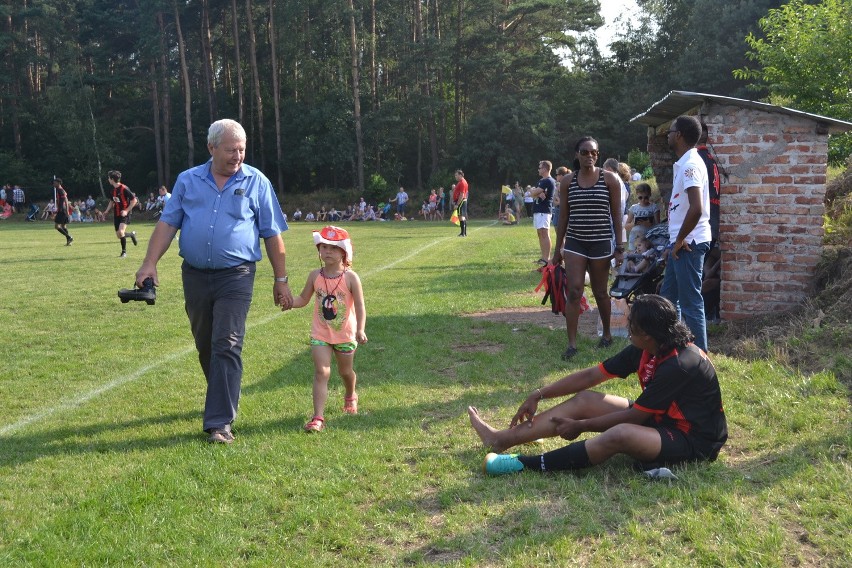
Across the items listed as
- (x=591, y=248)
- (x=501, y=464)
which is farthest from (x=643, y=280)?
(x=501, y=464)

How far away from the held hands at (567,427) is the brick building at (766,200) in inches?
175

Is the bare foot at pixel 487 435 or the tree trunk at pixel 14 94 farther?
the tree trunk at pixel 14 94

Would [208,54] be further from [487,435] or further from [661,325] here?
[661,325]

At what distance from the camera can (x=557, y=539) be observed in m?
3.75

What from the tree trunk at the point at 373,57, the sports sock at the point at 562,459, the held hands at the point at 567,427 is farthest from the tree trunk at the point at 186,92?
the sports sock at the point at 562,459

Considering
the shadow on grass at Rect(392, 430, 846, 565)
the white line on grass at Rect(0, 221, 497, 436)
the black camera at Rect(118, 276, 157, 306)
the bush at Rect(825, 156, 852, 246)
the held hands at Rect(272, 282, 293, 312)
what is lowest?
the shadow on grass at Rect(392, 430, 846, 565)

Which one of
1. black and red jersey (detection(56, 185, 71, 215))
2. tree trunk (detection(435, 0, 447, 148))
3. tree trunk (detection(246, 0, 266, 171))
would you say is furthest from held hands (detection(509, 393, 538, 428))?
tree trunk (detection(435, 0, 447, 148))

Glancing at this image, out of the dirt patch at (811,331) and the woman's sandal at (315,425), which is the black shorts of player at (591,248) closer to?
the dirt patch at (811,331)

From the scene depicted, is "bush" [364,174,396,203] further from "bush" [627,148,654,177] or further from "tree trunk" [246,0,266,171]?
"bush" [627,148,654,177]

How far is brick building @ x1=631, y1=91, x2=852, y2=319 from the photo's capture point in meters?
8.20

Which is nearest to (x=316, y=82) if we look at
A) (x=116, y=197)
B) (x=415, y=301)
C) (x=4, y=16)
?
(x=4, y=16)

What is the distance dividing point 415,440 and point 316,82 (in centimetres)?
5671

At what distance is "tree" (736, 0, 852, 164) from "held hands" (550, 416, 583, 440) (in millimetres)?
9001

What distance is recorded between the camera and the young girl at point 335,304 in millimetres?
5812
